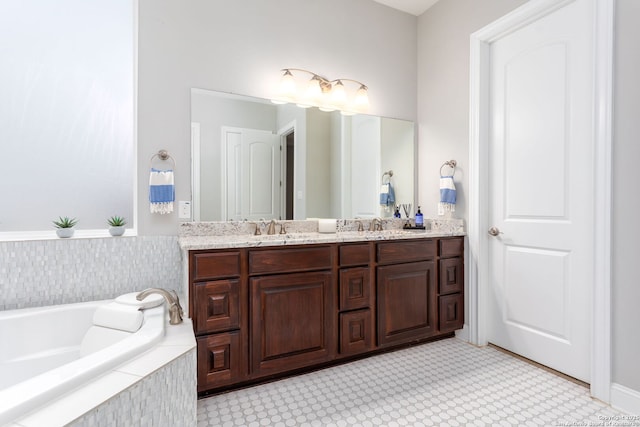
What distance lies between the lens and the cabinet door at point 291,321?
1.83m

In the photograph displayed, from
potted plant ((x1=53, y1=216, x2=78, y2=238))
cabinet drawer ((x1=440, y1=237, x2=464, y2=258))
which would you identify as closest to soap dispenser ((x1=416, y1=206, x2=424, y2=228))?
cabinet drawer ((x1=440, y1=237, x2=464, y2=258))

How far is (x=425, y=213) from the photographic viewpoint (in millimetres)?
2947

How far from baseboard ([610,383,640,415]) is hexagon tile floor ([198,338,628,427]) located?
36 mm

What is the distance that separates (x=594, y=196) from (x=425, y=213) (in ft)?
4.26

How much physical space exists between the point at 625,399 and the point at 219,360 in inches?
80.9

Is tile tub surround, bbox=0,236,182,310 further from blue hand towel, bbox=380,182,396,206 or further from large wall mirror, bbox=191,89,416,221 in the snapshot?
blue hand towel, bbox=380,182,396,206

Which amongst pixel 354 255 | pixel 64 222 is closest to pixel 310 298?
pixel 354 255

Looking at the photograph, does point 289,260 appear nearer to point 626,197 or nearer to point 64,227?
point 64,227

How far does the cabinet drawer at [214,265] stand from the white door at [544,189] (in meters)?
1.88

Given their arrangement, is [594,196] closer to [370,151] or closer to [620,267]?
[620,267]

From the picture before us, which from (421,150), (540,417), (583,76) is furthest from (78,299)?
(583,76)

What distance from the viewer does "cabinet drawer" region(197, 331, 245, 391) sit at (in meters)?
1.69

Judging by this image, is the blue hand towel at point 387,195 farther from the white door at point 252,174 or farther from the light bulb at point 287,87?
the light bulb at point 287,87

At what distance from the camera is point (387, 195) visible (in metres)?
2.88
